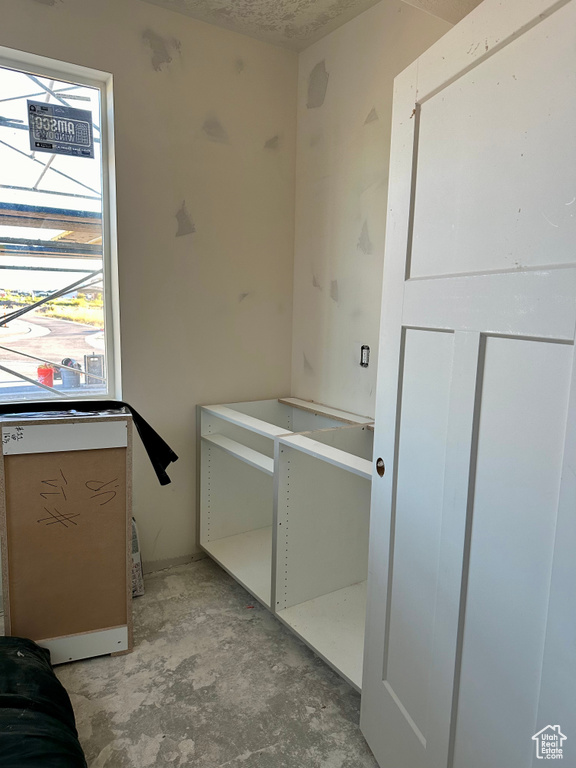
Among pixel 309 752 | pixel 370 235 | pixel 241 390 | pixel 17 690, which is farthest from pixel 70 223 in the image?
pixel 309 752

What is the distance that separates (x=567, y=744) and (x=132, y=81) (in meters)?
2.82

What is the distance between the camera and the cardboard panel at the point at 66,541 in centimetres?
186

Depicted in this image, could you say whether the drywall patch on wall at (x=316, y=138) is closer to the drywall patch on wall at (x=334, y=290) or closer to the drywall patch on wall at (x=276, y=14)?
the drywall patch on wall at (x=276, y=14)

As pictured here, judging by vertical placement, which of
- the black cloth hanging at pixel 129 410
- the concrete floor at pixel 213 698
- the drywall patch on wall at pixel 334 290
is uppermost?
the drywall patch on wall at pixel 334 290

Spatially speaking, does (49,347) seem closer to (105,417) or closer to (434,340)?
(105,417)

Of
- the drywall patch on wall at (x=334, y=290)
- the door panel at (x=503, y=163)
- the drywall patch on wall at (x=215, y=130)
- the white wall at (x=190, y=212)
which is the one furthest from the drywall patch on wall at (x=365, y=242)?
the door panel at (x=503, y=163)

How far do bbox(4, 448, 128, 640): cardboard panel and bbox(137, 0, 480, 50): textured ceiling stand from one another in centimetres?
209

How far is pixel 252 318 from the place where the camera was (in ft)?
9.43

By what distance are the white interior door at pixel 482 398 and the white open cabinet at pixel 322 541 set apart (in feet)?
1.84

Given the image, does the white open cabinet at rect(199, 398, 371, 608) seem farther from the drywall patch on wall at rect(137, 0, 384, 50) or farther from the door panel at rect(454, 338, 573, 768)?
the drywall patch on wall at rect(137, 0, 384, 50)

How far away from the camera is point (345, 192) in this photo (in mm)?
2535

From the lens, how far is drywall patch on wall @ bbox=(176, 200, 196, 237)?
2.58m

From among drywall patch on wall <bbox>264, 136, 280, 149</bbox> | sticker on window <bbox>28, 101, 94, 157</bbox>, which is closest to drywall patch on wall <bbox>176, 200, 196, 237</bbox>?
sticker on window <bbox>28, 101, 94, 157</bbox>

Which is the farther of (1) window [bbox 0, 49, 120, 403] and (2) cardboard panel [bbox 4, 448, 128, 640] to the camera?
(1) window [bbox 0, 49, 120, 403]
